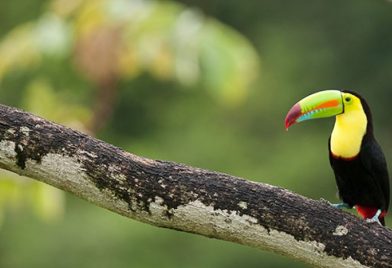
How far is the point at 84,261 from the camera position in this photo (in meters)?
10.8

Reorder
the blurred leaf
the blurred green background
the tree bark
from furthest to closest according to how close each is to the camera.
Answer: the blurred green background
the blurred leaf
the tree bark

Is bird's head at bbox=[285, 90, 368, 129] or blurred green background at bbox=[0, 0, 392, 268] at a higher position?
blurred green background at bbox=[0, 0, 392, 268]

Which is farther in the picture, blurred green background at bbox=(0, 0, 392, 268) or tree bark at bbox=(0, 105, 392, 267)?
blurred green background at bbox=(0, 0, 392, 268)

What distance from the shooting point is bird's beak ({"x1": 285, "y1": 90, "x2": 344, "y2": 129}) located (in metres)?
4.21

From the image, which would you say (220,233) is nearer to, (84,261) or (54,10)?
(54,10)

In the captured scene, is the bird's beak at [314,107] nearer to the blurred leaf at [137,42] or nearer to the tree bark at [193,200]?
the blurred leaf at [137,42]

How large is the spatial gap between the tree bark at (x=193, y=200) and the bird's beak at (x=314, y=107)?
460mm

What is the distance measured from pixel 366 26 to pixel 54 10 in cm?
902

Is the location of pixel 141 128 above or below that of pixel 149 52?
above

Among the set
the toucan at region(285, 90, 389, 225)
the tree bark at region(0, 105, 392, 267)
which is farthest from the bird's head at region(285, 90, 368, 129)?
the tree bark at region(0, 105, 392, 267)

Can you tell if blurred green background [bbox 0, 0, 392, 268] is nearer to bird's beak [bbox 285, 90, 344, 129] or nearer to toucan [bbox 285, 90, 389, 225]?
toucan [bbox 285, 90, 389, 225]

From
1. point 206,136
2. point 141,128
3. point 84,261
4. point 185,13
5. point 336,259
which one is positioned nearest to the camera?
point 336,259

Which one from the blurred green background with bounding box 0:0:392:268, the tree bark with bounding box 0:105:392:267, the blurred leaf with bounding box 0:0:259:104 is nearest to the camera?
the tree bark with bounding box 0:105:392:267

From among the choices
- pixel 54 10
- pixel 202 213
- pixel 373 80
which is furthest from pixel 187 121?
pixel 202 213
